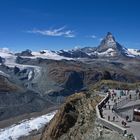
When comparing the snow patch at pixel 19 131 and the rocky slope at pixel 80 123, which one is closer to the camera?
the rocky slope at pixel 80 123

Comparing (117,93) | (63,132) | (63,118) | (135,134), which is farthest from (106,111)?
(63,118)

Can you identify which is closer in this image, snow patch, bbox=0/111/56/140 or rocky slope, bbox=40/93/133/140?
rocky slope, bbox=40/93/133/140

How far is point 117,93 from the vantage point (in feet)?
226

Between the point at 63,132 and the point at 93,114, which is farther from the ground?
the point at 93,114

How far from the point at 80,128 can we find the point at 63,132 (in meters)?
17.3

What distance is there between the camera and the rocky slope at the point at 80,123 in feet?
150

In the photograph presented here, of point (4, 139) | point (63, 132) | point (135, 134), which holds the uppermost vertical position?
point (135, 134)

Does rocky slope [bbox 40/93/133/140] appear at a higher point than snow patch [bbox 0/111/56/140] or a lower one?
higher

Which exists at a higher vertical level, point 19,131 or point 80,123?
point 80,123

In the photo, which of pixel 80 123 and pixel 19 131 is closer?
pixel 80 123

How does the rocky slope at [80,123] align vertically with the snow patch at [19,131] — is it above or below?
above

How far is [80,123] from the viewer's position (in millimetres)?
61438

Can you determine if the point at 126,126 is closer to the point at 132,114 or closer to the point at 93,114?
the point at 132,114

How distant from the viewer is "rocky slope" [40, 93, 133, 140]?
45.7 meters
